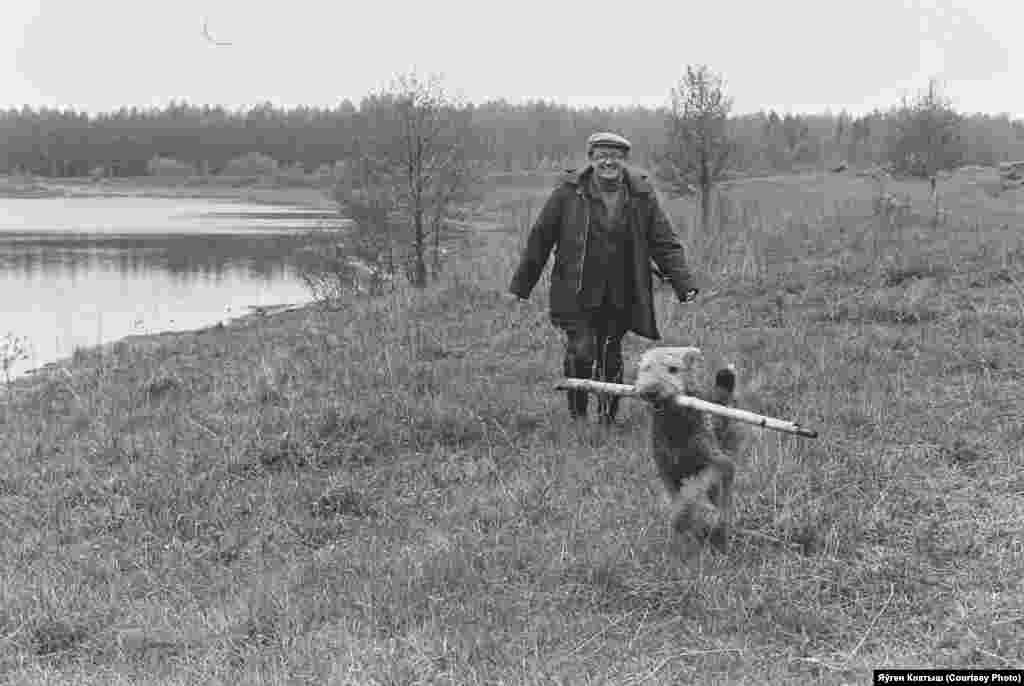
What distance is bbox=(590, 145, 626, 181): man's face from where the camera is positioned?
607 centimetres

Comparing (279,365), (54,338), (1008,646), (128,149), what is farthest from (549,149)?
(1008,646)

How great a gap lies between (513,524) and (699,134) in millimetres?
26146

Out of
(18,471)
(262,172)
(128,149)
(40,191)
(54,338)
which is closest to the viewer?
(18,471)

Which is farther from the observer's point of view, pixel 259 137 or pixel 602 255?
pixel 259 137

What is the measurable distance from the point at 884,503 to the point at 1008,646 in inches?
55.0

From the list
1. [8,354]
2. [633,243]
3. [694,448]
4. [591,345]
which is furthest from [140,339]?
[694,448]

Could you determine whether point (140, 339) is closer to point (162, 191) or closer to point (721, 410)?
point (721, 410)

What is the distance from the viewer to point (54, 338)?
749 inches

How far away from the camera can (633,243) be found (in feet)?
20.7

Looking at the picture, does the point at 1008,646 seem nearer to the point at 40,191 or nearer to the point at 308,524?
the point at 308,524

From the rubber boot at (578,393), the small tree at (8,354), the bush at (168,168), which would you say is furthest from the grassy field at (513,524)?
the bush at (168,168)

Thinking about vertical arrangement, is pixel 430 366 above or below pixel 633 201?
below

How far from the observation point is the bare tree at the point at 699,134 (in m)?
29.0

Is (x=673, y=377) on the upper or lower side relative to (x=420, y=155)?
lower
